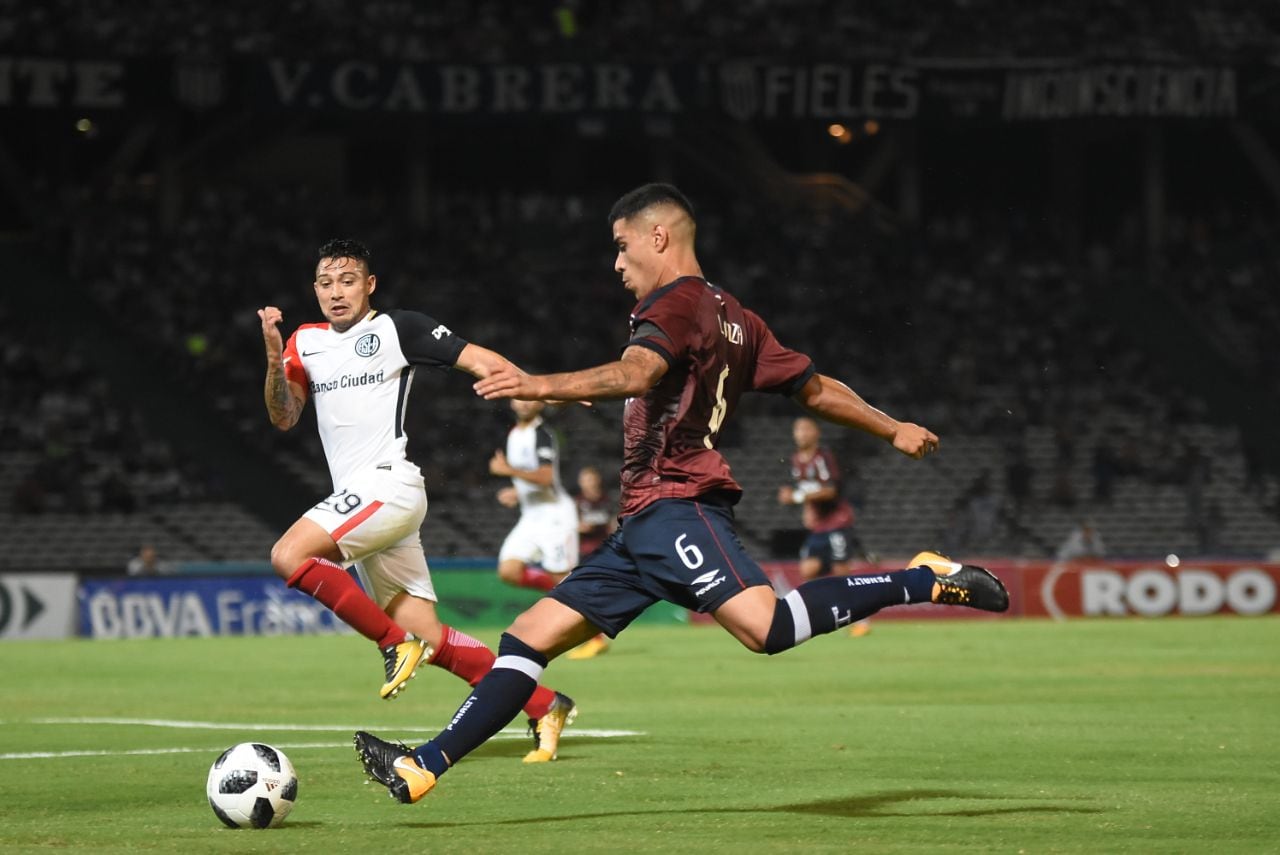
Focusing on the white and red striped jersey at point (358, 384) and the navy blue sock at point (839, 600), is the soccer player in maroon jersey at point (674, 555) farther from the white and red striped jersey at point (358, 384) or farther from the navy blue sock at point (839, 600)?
the white and red striped jersey at point (358, 384)

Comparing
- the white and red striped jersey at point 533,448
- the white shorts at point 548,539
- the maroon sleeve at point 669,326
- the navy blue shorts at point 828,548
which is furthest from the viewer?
the navy blue shorts at point 828,548

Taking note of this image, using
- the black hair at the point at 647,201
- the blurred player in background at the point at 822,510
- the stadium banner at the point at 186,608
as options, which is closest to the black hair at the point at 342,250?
the black hair at the point at 647,201

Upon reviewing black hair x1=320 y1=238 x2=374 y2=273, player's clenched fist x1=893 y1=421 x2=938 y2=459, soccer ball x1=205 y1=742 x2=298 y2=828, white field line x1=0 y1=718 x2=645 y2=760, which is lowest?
white field line x1=0 y1=718 x2=645 y2=760

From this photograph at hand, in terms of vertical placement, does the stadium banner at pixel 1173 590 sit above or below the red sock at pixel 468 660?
below

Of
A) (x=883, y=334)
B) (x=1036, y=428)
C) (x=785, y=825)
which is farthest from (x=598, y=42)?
(x=785, y=825)

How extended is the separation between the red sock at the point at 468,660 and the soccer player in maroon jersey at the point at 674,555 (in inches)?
74.1

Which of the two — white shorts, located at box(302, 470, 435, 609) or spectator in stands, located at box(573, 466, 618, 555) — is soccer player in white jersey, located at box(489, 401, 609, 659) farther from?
white shorts, located at box(302, 470, 435, 609)

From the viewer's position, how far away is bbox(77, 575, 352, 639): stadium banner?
25797 mm

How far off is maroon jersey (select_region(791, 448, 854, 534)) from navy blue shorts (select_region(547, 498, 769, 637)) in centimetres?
1401

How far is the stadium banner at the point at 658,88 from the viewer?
35188 mm

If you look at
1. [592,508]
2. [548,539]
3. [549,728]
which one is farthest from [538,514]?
[549,728]

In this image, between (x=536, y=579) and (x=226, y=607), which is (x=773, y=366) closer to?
(x=536, y=579)

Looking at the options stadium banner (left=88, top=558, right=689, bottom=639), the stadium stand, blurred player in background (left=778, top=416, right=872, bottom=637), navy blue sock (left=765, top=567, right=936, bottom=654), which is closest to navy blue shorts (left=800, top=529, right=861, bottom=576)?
blurred player in background (left=778, top=416, right=872, bottom=637)

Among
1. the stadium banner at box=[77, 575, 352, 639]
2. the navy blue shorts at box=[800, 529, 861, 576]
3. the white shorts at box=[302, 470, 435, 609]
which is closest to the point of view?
the white shorts at box=[302, 470, 435, 609]
